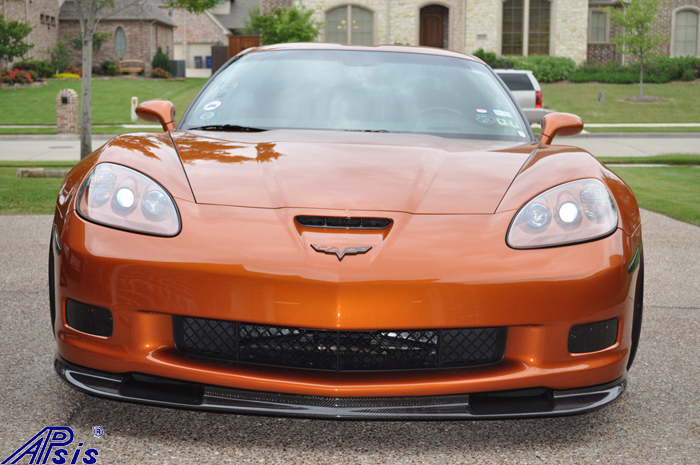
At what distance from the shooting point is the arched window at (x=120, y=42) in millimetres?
45812

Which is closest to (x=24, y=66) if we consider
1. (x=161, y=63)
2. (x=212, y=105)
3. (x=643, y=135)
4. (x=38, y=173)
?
(x=161, y=63)

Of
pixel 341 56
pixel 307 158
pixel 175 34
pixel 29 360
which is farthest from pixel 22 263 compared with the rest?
pixel 175 34

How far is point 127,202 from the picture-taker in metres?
2.34

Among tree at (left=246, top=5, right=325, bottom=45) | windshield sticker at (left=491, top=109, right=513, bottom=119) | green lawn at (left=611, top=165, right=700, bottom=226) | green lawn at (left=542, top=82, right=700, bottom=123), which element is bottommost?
green lawn at (left=611, top=165, right=700, bottom=226)

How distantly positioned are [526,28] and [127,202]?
36.8 metres

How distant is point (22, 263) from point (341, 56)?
2740 mm

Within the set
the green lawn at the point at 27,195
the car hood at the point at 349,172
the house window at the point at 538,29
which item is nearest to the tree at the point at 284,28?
the house window at the point at 538,29

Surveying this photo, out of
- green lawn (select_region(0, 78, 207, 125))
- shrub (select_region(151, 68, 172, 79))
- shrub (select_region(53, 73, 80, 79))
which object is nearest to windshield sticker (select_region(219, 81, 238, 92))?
green lawn (select_region(0, 78, 207, 125))

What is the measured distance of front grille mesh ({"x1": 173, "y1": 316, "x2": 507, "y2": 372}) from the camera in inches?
86.5

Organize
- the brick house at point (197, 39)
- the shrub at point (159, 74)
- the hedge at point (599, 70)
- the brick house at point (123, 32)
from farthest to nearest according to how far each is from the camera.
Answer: the brick house at point (197, 39) → the brick house at point (123, 32) → the shrub at point (159, 74) → the hedge at point (599, 70)

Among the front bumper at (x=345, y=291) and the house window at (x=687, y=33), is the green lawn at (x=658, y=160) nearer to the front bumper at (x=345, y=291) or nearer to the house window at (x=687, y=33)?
the front bumper at (x=345, y=291)

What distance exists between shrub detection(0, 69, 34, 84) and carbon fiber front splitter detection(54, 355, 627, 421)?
3222 cm

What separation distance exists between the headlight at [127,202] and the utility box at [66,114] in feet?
61.1

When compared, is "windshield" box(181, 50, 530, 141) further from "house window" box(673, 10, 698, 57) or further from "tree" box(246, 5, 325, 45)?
"house window" box(673, 10, 698, 57)
